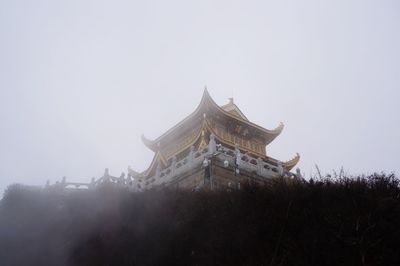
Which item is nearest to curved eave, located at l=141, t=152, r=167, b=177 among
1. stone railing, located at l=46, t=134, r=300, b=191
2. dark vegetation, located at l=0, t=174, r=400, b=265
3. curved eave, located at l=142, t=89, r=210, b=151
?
curved eave, located at l=142, t=89, r=210, b=151

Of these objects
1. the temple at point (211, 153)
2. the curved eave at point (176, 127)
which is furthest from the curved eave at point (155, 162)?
the curved eave at point (176, 127)

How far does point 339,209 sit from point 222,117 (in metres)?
14.4

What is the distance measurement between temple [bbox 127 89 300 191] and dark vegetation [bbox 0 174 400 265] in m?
2.89

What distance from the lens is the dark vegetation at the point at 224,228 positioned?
29.0 feet

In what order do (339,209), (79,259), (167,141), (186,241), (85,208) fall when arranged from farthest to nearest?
(167,141)
(85,208)
(79,259)
(186,241)
(339,209)

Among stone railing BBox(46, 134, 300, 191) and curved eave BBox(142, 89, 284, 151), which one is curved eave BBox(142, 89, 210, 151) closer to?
curved eave BBox(142, 89, 284, 151)

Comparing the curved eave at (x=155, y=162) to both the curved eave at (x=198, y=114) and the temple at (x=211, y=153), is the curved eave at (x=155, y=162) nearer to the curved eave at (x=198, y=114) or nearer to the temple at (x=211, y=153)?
the temple at (x=211, y=153)

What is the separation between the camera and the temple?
1557cm

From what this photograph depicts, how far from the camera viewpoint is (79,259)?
461 inches

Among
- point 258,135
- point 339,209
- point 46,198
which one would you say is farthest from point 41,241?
point 258,135

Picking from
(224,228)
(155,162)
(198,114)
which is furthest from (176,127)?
(224,228)

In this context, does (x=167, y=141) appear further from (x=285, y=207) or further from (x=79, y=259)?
(x=285, y=207)

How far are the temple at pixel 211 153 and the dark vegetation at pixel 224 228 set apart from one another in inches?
114

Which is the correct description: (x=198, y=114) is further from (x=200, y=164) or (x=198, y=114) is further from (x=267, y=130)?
(x=200, y=164)
